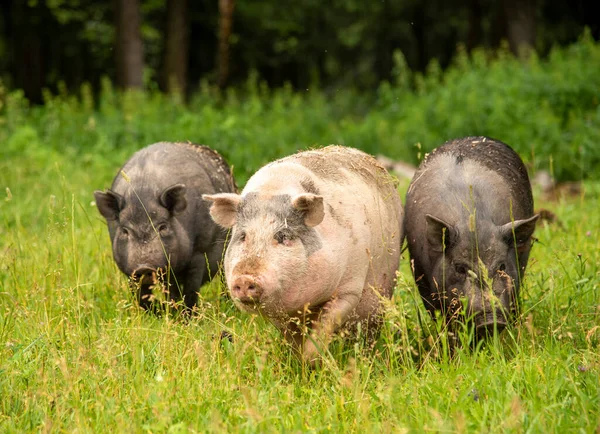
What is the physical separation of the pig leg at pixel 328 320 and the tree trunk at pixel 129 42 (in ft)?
42.8

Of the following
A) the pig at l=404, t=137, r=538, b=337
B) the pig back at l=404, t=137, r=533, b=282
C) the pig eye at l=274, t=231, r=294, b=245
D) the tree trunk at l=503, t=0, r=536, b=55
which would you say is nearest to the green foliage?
the tree trunk at l=503, t=0, r=536, b=55

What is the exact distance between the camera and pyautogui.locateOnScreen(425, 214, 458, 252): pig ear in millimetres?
5023

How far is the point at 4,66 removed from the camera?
2980cm

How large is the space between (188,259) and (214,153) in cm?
128

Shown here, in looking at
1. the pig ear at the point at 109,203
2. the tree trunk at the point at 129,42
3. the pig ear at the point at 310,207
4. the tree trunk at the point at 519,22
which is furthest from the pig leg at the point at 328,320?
the tree trunk at the point at 519,22

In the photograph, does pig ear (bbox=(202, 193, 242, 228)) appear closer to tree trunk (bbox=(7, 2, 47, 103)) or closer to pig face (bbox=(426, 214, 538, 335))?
pig face (bbox=(426, 214, 538, 335))

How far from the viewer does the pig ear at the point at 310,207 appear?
4406 mm

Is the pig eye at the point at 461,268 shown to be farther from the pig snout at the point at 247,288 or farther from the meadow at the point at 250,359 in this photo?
the pig snout at the point at 247,288

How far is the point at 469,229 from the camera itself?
16.6 feet

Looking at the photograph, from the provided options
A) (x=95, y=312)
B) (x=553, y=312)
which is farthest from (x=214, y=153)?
(x=553, y=312)

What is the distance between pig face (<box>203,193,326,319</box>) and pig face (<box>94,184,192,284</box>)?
168cm

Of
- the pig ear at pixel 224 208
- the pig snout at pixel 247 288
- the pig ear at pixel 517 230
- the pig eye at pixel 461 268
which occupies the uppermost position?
the pig ear at pixel 224 208

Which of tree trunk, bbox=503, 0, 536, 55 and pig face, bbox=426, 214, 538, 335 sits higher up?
tree trunk, bbox=503, 0, 536, 55

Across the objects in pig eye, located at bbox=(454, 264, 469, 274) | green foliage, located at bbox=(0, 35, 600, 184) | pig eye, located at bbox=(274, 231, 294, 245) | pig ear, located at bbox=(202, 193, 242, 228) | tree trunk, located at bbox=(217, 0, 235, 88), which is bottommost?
green foliage, located at bbox=(0, 35, 600, 184)
